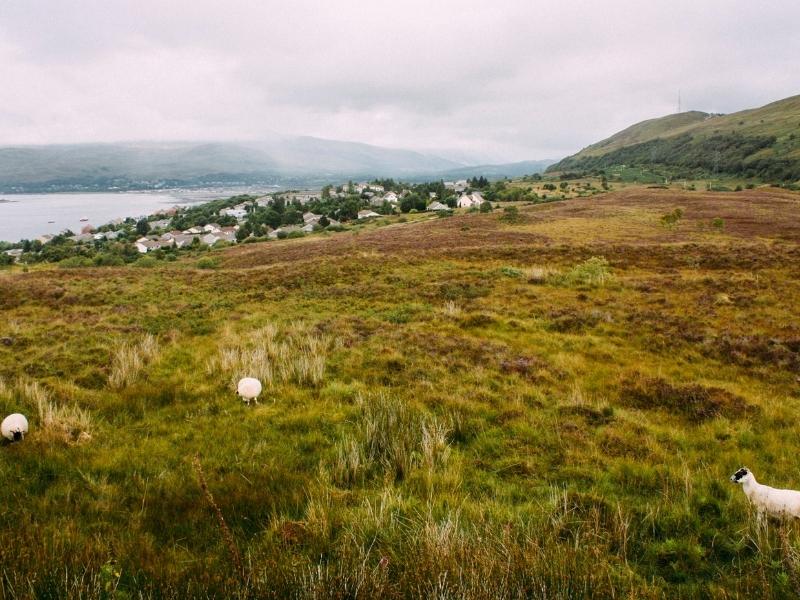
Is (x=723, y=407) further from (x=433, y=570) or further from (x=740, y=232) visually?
(x=740, y=232)

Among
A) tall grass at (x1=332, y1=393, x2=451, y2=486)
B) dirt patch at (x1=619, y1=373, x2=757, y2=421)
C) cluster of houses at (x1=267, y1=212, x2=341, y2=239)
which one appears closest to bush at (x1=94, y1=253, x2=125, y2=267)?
cluster of houses at (x1=267, y1=212, x2=341, y2=239)

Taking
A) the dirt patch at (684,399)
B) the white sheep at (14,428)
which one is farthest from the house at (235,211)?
the dirt patch at (684,399)

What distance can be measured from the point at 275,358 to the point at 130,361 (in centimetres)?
335

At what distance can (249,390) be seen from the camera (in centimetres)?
771

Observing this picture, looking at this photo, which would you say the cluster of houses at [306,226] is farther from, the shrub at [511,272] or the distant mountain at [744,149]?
the distant mountain at [744,149]

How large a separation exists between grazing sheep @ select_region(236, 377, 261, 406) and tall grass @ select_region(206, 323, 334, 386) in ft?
2.22

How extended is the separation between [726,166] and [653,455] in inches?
6692

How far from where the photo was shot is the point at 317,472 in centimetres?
524

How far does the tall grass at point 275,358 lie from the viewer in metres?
8.91

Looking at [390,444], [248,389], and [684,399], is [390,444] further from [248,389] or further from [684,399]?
[684,399]

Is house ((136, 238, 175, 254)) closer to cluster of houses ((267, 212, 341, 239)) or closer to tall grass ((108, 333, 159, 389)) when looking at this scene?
cluster of houses ((267, 212, 341, 239))

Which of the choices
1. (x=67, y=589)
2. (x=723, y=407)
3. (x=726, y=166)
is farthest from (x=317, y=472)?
(x=726, y=166)

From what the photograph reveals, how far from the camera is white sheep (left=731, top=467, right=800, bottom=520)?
4.35m

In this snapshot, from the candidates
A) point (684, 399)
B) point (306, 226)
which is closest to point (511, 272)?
point (684, 399)
